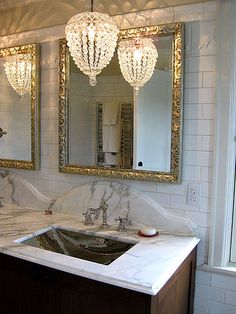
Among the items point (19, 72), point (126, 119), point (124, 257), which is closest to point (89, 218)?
point (124, 257)

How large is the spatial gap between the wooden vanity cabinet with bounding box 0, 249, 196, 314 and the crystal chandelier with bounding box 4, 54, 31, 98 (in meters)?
1.23

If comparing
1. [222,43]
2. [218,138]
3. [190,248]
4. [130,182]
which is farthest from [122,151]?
[222,43]

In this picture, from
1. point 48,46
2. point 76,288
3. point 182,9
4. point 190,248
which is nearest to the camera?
point 76,288

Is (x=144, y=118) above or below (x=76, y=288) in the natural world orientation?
above

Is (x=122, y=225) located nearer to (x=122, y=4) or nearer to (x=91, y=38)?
(x=91, y=38)

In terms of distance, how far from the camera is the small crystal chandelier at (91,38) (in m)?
1.49

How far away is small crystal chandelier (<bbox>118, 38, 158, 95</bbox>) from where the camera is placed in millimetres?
1768

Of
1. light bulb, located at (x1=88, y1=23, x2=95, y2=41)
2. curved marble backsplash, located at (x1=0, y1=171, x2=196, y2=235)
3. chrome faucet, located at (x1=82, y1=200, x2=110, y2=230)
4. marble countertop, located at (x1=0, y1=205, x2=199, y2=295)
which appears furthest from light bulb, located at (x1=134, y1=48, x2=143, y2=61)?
marble countertop, located at (x1=0, y1=205, x2=199, y2=295)

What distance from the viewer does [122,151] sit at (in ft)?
6.27

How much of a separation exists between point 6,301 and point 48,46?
1606mm

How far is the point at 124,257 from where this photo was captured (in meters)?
1.43

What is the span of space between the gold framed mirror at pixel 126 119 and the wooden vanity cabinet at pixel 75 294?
579 millimetres

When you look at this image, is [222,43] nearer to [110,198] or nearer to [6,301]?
[110,198]

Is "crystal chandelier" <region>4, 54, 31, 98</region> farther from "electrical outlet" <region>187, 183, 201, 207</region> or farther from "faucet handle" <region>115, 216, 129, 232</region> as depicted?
A: "electrical outlet" <region>187, 183, 201, 207</region>
